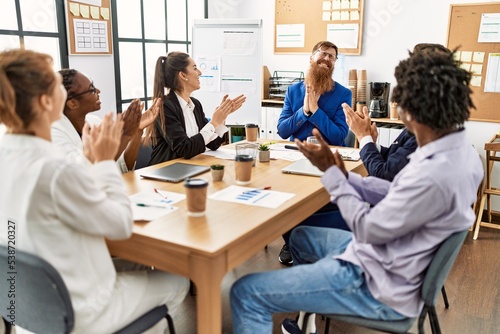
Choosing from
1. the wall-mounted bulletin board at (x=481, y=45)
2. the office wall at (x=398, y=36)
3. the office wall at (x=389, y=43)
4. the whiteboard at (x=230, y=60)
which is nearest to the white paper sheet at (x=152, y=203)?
the office wall at (x=389, y=43)

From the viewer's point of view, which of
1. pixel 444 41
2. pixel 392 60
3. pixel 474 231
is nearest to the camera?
pixel 474 231

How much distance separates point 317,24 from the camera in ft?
15.0

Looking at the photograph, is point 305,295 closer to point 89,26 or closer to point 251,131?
point 251,131

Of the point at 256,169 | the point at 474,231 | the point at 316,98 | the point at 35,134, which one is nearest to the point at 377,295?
the point at 256,169

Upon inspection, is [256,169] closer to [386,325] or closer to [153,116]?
[153,116]

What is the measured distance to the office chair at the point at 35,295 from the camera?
4.01ft

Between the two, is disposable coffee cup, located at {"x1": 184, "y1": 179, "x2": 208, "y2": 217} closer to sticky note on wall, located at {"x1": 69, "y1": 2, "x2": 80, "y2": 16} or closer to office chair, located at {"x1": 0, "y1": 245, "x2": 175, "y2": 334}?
office chair, located at {"x1": 0, "y1": 245, "x2": 175, "y2": 334}

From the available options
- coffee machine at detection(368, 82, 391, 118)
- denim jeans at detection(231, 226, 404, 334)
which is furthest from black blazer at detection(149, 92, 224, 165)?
coffee machine at detection(368, 82, 391, 118)

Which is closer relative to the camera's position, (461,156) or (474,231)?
(461,156)

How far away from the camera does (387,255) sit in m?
1.44

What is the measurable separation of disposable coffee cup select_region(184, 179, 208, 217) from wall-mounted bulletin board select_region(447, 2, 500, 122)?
3.07 metres

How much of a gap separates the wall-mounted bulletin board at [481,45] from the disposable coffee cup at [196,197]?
3075mm

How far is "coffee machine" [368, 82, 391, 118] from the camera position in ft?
13.8

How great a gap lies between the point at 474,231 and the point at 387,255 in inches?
100
